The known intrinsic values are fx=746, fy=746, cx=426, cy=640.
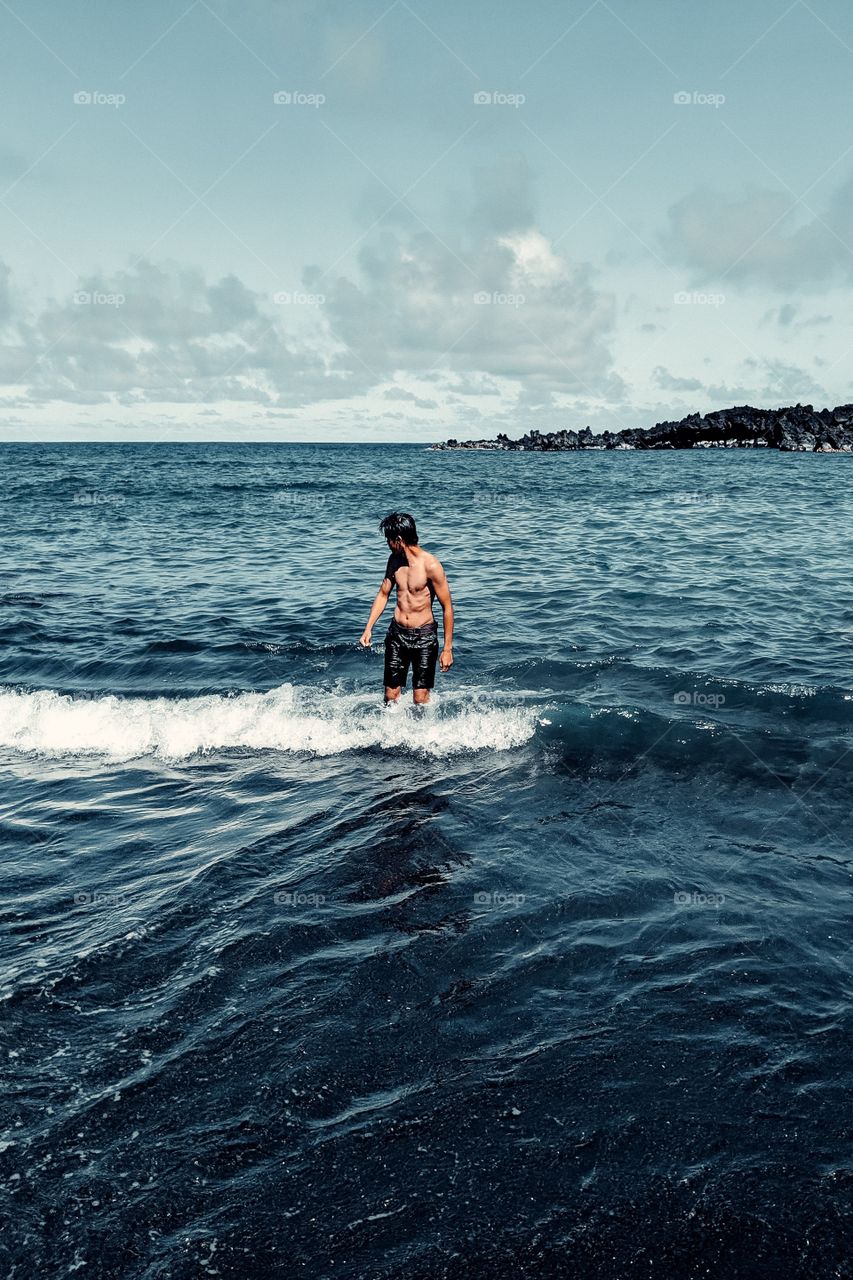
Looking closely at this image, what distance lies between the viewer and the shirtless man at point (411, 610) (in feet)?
30.6

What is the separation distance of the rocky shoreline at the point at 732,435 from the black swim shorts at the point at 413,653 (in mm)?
83143

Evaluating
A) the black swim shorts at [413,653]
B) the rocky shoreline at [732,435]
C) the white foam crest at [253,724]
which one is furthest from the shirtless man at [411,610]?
the rocky shoreline at [732,435]

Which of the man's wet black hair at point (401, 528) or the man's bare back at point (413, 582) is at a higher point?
the man's wet black hair at point (401, 528)

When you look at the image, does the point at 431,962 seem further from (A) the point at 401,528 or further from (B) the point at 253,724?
(B) the point at 253,724

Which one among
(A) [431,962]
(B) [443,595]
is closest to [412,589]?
(B) [443,595]

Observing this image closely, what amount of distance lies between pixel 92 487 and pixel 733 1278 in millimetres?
54709

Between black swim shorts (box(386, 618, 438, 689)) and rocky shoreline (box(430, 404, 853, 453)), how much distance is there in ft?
273

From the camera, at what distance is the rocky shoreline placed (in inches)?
3273

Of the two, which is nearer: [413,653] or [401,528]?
[401,528]

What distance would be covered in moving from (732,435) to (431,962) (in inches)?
4248

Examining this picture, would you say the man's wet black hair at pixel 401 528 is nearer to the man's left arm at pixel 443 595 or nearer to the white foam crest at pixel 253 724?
the man's left arm at pixel 443 595

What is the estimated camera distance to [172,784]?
8586 millimetres

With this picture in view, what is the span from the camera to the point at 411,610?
9.76m

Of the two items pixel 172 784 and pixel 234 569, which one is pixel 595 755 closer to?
pixel 172 784
